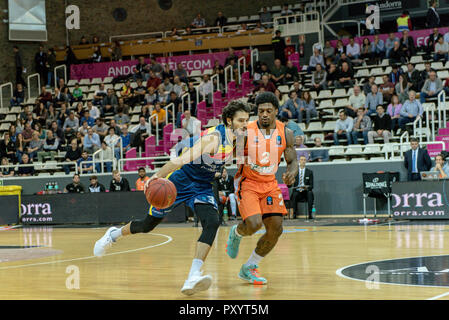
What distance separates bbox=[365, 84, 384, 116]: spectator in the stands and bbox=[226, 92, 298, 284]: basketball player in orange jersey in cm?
1349

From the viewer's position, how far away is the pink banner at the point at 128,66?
95.5ft

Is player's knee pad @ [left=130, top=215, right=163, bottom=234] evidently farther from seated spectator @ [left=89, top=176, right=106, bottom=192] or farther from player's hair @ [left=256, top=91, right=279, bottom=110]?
seated spectator @ [left=89, top=176, right=106, bottom=192]

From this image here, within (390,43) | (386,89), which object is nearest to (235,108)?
(386,89)

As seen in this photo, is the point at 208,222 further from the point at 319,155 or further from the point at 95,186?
the point at 95,186

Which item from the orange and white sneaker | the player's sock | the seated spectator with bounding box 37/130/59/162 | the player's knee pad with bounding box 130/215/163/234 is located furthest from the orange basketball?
the seated spectator with bounding box 37/130/59/162

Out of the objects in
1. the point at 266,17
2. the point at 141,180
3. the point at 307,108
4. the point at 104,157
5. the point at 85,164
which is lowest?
the point at 141,180

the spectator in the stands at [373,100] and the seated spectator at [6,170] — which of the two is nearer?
the spectator in the stands at [373,100]

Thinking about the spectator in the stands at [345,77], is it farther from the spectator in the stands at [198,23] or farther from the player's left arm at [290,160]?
the player's left arm at [290,160]

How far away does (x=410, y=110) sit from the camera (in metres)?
19.2

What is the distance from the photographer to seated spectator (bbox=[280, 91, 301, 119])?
68.6 ft

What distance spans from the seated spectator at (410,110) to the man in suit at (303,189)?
2994 millimetres

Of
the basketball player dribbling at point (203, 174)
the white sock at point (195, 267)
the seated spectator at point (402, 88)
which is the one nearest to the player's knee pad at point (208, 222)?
the basketball player dribbling at point (203, 174)

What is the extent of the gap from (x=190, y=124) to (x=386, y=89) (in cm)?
579
